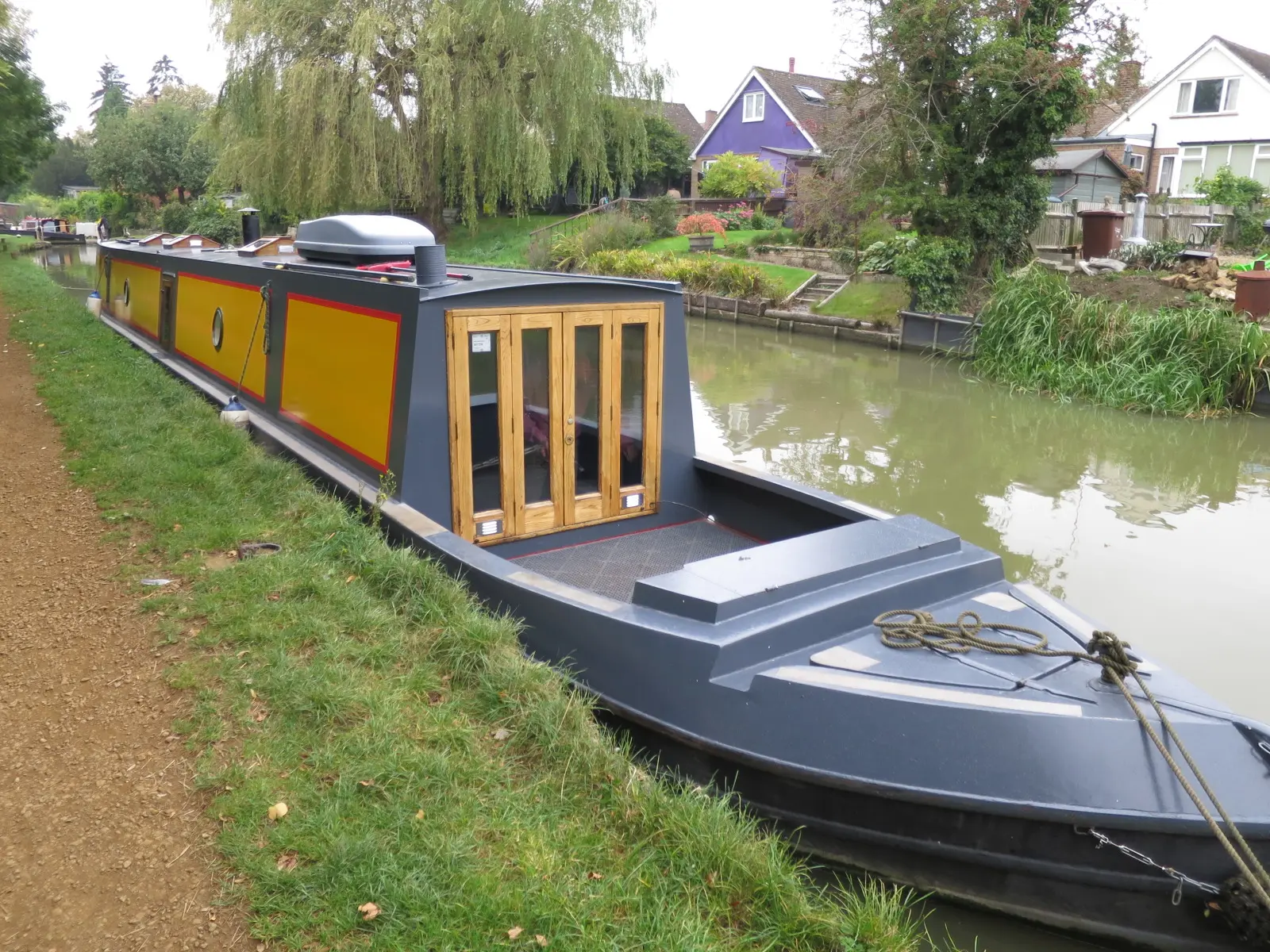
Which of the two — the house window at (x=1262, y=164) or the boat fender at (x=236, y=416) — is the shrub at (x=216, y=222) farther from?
the house window at (x=1262, y=164)

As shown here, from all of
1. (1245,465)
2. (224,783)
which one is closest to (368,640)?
(224,783)

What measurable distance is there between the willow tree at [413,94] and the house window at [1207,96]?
1843 centimetres

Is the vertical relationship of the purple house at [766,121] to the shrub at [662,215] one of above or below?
above

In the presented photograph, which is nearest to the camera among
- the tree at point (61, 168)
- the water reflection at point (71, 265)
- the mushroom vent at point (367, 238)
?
the mushroom vent at point (367, 238)

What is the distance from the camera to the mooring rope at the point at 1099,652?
104 inches

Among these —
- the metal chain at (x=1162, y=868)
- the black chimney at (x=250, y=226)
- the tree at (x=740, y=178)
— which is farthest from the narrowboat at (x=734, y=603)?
the tree at (x=740, y=178)

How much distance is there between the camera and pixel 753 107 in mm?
35438

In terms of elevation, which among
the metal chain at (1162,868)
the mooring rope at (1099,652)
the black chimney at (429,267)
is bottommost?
the metal chain at (1162,868)

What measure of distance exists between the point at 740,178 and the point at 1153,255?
15.1 m

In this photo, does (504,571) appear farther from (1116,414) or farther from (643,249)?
(643,249)

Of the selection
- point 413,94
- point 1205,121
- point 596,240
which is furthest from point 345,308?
point 1205,121

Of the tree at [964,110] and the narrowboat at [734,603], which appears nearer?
the narrowboat at [734,603]

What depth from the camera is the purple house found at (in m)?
34.0

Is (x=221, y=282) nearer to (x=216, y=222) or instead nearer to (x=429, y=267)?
(x=429, y=267)
